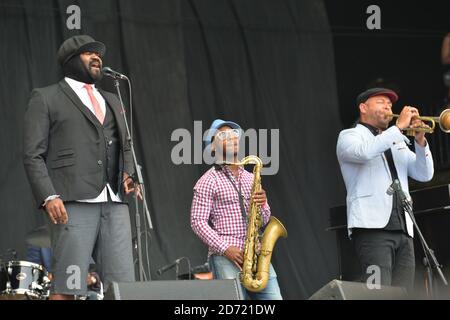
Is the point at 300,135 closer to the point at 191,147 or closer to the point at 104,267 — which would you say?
the point at 191,147

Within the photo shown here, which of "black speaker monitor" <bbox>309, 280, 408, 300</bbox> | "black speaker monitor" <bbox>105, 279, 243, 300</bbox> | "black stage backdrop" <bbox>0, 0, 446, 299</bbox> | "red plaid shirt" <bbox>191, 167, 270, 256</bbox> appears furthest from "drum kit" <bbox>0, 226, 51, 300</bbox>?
"black speaker monitor" <bbox>309, 280, 408, 300</bbox>

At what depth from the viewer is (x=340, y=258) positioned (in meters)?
8.03

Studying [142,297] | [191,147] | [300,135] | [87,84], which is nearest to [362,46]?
[300,135]

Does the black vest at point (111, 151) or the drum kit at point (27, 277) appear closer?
the black vest at point (111, 151)

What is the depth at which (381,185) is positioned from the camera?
6.31m

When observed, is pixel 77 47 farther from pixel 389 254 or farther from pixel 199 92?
pixel 199 92

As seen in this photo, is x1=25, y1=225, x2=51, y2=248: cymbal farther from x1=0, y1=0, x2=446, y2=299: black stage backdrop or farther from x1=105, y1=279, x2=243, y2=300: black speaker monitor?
x1=105, y1=279, x2=243, y2=300: black speaker monitor

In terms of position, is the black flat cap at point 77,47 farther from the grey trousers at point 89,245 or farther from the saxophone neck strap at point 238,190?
the saxophone neck strap at point 238,190

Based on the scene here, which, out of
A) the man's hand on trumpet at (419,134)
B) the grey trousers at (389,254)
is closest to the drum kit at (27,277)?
the grey trousers at (389,254)

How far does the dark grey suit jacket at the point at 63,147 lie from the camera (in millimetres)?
5312

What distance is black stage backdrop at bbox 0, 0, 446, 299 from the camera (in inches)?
335

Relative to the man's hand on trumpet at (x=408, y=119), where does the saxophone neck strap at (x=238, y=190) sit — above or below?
below

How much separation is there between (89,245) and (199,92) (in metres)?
3.99

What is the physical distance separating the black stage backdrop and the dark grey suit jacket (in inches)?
122
